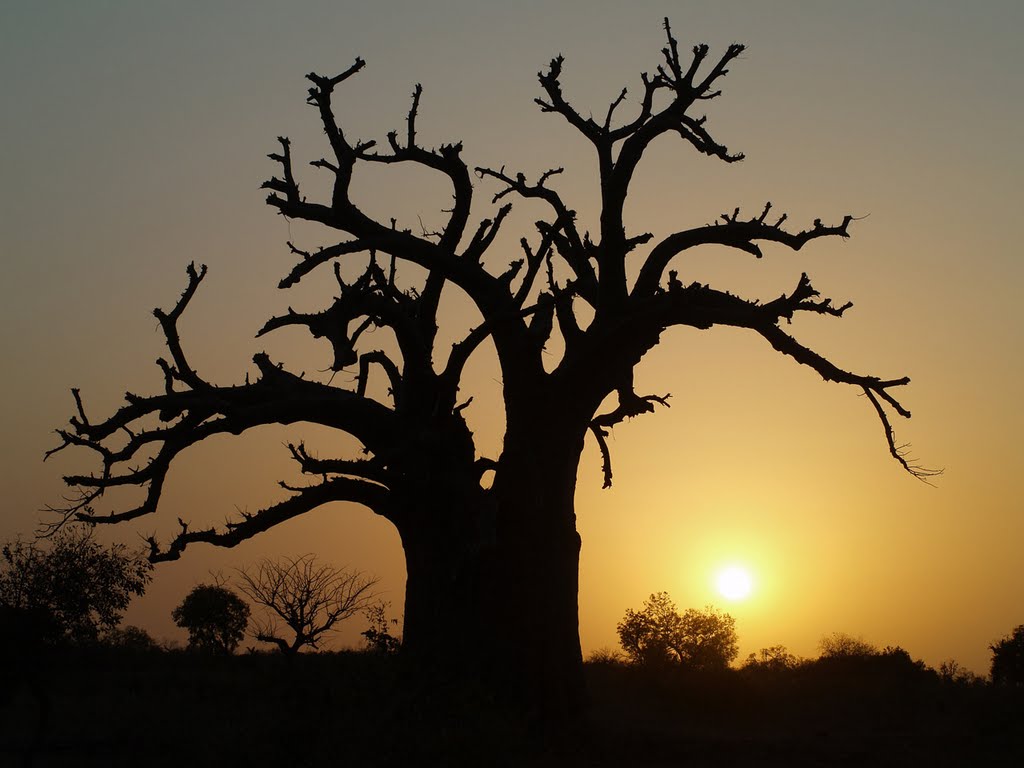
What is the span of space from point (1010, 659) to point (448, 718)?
21.3 m

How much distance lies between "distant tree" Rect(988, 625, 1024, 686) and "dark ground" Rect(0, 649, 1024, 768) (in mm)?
8202

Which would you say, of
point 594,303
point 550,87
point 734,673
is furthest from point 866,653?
point 550,87

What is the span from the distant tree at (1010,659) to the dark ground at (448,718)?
26.9ft

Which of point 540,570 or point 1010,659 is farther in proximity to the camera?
point 1010,659

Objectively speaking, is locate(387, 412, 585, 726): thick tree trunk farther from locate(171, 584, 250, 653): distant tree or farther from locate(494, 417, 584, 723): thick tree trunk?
locate(171, 584, 250, 653): distant tree

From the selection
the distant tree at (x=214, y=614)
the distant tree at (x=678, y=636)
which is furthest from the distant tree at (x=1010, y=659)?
the distant tree at (x=214, y=614)

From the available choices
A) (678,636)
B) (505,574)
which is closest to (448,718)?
(505,574)

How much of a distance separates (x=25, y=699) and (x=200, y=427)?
25.7ft

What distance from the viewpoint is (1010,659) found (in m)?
26.4

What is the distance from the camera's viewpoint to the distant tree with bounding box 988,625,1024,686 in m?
26.0

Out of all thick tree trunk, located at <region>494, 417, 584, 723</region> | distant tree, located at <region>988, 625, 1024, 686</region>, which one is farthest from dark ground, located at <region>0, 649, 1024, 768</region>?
distant tree, located at <region>988, 625, 1024, 686</region>

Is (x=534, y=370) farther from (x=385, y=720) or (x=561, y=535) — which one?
(x=385, y=720)

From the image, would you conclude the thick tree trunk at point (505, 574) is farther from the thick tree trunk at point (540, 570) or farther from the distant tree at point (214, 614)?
the distant tree at point (214, 614)

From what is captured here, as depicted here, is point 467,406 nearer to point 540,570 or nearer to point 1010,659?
point 540,570
